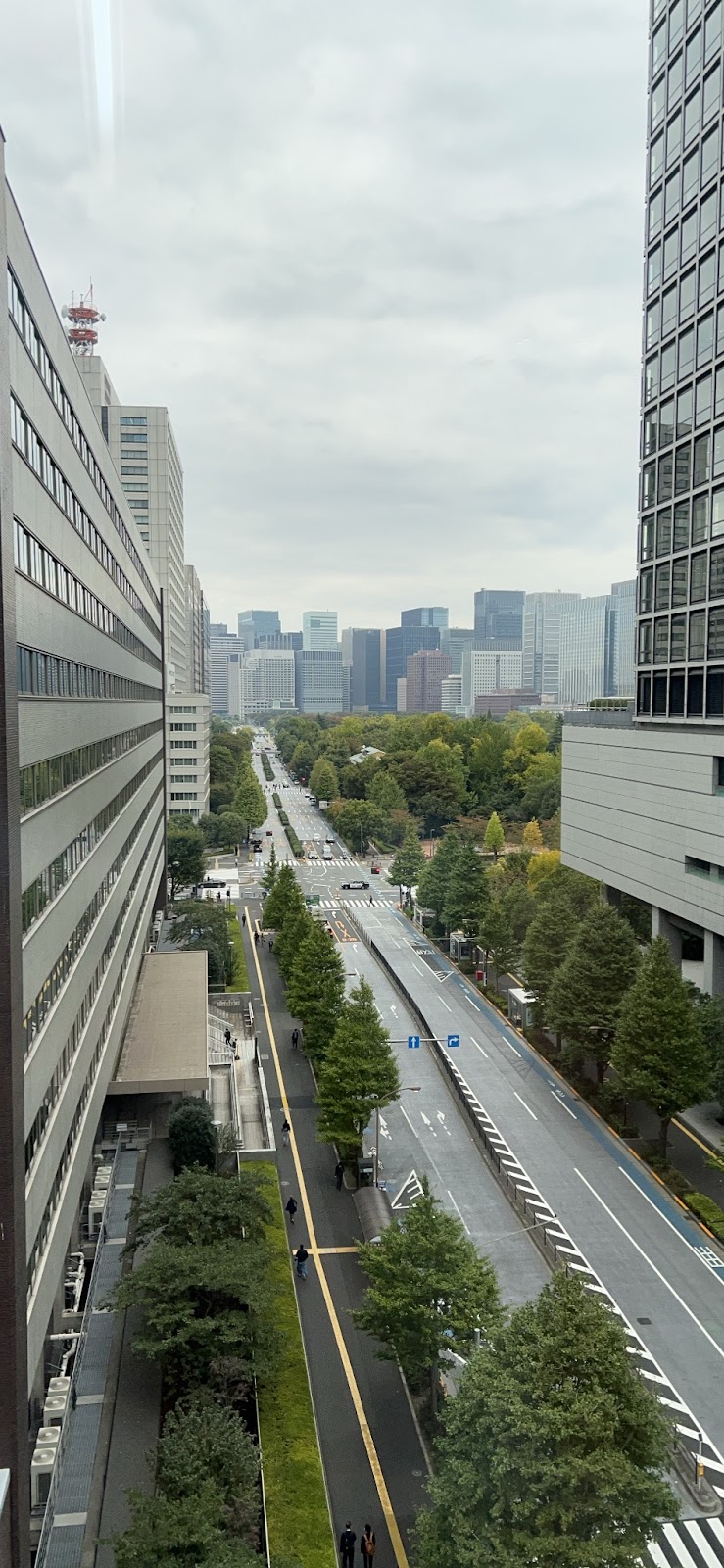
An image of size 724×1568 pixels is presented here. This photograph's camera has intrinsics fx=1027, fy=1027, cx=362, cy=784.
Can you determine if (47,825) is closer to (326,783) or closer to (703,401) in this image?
(703,401)

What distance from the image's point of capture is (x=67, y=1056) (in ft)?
81.4

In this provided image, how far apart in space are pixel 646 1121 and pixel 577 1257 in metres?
11.3

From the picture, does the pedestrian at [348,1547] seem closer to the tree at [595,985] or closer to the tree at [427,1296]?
the tree at [427,1296]

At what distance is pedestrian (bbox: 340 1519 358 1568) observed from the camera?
59.6 ft

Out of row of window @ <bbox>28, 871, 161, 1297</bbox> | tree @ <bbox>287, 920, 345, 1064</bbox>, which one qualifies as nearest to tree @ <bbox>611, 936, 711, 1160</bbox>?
tree @ <bbox>287, 920, 345, 1064</bbox>

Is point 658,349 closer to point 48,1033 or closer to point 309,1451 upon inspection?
point 48,1033

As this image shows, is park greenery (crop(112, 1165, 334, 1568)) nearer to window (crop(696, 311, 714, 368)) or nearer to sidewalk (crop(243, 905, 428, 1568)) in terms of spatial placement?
sidewalk (crop(243, 905, 428, 1568))

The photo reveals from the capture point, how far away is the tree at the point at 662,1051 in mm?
33219

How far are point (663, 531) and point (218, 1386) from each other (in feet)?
125

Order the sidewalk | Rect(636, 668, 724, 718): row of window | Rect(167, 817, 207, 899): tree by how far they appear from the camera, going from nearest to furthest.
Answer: the sidewalk < Rect(636, 668, 724, 718): row of window < Rect(167, 817, 207, 899): tree

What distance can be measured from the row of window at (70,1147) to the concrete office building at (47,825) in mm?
78

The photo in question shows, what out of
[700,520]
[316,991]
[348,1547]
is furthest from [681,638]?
[348,1547]

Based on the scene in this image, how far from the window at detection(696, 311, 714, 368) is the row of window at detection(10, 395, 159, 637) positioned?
25.3 metres

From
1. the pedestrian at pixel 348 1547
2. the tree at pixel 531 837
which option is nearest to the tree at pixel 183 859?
the tree at pixel 531 837
